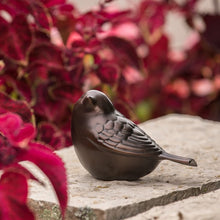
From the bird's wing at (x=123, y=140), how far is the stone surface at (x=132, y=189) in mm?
73

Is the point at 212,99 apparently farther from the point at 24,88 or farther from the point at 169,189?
the point at 169,189

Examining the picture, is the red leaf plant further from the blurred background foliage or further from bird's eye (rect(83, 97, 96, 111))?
the blurred background foliage

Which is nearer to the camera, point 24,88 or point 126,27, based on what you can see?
point 24,88

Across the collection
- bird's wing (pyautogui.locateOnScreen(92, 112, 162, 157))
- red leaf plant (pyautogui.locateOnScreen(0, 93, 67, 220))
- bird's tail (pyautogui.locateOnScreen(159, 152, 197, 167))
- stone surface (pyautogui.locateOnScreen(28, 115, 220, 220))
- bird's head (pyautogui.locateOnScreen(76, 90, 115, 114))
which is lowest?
stone surface (pyautogui.locateOnScreen(28, 115, 220, 220))

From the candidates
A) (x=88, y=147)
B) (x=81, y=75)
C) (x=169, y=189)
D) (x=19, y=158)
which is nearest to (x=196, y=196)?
(x=169, y=189)

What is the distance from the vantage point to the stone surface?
38.4 inches

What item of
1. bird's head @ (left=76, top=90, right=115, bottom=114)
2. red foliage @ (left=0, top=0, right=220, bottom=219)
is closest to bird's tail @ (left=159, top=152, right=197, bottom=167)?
bird's head @ (left=76, top=90, right=115, bottom=114)

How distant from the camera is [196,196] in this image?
107 centimetres

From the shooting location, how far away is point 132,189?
1.07m

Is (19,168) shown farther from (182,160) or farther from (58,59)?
(58,59)

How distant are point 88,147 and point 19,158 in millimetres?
313

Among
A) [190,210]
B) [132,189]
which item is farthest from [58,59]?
[190,210]

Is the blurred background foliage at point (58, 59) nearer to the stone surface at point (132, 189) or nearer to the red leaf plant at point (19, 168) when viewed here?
the stone surface at point (132, 189)

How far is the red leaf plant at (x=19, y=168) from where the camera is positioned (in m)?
0.76
